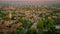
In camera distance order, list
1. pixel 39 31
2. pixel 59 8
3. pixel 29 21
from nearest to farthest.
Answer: pixel 39 31
pixel 29 21
pixel 59 8

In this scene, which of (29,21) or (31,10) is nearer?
(29,21)

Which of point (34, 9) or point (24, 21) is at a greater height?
point (34, 9)

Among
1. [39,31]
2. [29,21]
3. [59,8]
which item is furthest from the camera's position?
[59,8]

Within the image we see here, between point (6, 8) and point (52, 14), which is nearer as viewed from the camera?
point (52, 14)

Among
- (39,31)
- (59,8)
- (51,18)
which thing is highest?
(59,8)

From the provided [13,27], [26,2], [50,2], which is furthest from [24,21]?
[50,2]

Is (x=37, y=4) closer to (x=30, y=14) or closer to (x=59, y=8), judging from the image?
(x=30, y=14)

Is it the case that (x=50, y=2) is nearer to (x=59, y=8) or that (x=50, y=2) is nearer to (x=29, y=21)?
(x=59, y=8)

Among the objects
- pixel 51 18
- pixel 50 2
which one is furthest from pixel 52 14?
pixel 50 2

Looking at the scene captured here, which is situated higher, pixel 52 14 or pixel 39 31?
pixel 52 14
